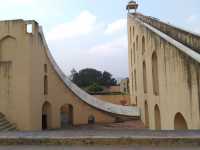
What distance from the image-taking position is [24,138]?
239 cm

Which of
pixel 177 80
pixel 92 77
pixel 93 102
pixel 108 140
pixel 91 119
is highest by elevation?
pixel 92 77

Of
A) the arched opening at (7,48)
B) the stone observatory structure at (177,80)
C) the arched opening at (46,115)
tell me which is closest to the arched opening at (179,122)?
the stone observatory structure at (177,80)

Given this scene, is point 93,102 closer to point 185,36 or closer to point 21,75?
point 21,75

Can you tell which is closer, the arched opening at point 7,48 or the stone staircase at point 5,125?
the stone staircase at point 5,125

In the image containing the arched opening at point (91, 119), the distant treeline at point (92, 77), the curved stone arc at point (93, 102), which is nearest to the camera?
the curved stone arc at point (93, 102)

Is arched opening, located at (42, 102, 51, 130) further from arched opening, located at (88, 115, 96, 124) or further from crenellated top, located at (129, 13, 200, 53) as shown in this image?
crenellated top, located at (129, 13, 200, 53)

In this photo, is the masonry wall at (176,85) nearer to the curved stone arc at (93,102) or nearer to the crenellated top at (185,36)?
the crenellated top at (185,36)

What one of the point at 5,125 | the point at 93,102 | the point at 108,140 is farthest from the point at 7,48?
the point at 108,140

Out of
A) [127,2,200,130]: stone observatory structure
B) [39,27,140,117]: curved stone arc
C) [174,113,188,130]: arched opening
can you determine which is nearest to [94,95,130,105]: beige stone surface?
[39,27,140,117]: curved stone arc

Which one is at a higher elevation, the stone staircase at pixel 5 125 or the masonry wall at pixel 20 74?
the masonry wall at pixel 20 74

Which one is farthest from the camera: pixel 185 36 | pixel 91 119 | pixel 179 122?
pixel 91 119

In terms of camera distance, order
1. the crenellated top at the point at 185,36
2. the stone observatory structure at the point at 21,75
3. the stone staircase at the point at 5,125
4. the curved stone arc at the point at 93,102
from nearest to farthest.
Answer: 1. the crenellated top at the point at 185,36
2. the stone staircase at the point at 5,125
3. the stone observatory structure at the point at 21,75
4. the curved stone arc at the point at 93,102

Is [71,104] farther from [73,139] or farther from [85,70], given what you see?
[85,70]

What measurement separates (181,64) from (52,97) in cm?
904
